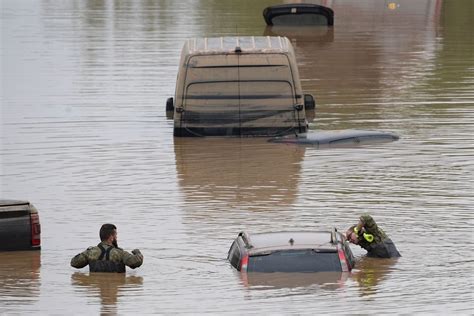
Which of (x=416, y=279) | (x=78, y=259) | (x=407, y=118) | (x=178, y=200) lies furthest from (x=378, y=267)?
(x=407, y=118)

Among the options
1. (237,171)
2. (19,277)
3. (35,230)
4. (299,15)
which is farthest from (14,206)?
(299,15)

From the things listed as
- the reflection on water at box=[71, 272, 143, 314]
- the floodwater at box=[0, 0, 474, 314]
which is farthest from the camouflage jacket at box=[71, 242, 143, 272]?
the floodwater at box=[0, 0, 474, 314]

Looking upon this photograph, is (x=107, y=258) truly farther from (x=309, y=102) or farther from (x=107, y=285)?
(x=309, y=102)

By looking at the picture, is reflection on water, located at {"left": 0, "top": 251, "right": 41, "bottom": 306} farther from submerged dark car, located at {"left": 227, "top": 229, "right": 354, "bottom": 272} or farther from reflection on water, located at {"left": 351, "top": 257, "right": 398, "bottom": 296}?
reflection on water, located at {"left": 351, "top": 257, "right": 398, "bottom": 296}

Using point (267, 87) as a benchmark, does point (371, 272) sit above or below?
below

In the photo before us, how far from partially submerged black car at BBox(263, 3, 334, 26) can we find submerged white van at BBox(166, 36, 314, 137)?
32.5 meters

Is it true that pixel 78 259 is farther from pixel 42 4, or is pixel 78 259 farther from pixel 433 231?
pixel 42 4

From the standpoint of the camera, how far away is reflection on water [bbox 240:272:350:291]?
21.8 meters

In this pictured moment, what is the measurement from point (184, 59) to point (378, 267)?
14069mm

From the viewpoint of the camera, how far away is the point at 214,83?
3606 cm

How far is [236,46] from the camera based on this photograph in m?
36.6

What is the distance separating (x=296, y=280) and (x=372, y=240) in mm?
2516

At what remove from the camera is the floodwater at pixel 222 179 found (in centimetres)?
2189

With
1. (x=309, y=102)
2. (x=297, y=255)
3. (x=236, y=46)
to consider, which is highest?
(x=236, y=46)
